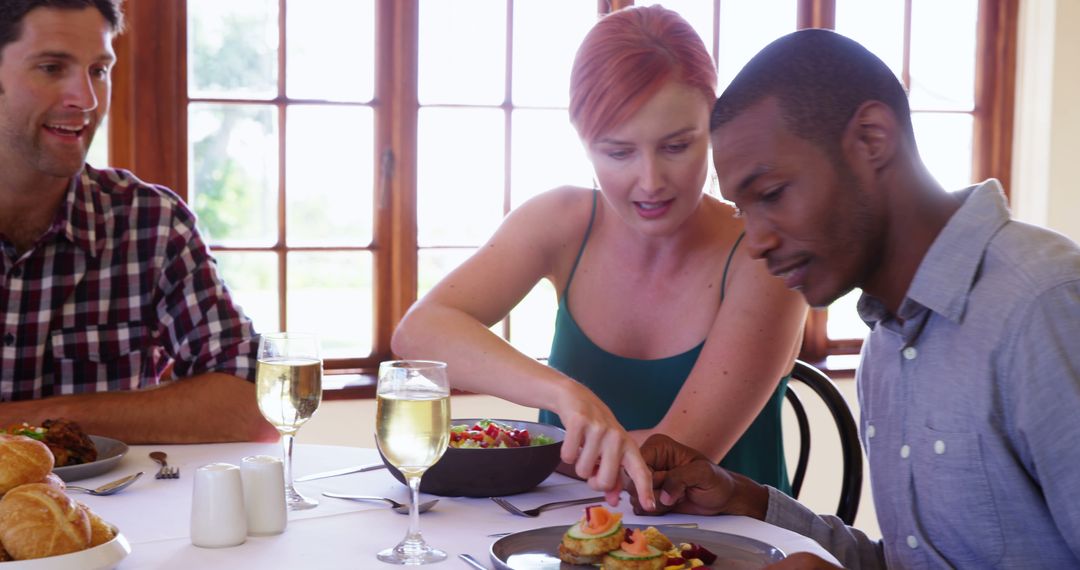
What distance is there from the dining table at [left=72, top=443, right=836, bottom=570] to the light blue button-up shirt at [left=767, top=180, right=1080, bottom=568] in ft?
0.58

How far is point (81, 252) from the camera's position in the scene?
2.12 meters

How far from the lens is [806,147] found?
48.5 inches

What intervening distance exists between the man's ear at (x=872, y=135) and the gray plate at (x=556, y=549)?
0.45 metres

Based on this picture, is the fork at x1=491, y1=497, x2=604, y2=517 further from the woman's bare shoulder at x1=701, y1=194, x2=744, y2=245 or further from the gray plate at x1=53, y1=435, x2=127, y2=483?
the woman's bare shoulder at x1=701, y1=194, x2=744, y2=245

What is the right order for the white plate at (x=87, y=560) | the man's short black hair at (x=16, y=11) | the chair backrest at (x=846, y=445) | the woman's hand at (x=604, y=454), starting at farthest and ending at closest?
the man's short black hair at (x=16, y=11)
the chair backrest at (x=846, y=445)
the woman's hand at (x=604, y=454)
the white plate at (x=87, y=560)

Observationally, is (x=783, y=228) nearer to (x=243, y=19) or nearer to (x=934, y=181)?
(x=934, y=181)

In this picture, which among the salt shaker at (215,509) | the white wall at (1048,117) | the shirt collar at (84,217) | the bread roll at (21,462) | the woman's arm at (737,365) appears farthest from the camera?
the white wall at (1048,117)

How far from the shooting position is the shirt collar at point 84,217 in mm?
2092

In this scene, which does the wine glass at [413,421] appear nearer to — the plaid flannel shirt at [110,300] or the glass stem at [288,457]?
the glass stem at [288,457]

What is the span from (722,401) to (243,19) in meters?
2.25

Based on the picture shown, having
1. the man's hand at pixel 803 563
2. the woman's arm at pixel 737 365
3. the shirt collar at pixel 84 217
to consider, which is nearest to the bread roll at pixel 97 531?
the man's hand at pixel 803 563

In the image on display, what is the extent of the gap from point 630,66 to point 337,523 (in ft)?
2.83

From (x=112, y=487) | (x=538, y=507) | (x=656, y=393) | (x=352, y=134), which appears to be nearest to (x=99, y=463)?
(x=112, y=487)

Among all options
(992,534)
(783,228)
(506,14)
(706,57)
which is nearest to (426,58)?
(506,14)
